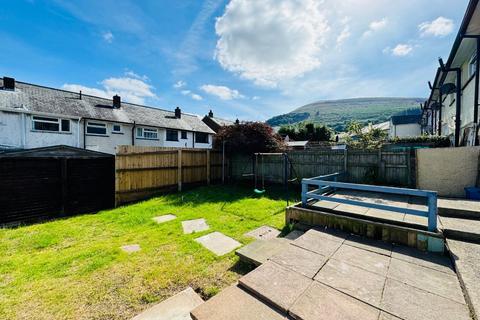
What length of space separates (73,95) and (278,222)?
20.1m

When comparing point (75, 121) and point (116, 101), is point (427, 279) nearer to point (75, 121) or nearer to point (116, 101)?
point (75, 121)

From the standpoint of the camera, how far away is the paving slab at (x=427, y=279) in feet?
6.59

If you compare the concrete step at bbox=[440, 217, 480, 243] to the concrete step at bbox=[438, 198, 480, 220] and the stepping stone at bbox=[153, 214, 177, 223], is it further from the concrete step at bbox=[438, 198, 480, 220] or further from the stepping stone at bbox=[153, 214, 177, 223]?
the stepping stone at bbox=[153, 214, 177, 223]

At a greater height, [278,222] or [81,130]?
[81,130]

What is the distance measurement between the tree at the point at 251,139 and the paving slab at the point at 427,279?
26.7 ft

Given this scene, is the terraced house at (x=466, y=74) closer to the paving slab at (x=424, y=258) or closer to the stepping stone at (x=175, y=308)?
the paving slab at (x=424, y=258)

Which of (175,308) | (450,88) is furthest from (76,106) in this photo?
(450,88)

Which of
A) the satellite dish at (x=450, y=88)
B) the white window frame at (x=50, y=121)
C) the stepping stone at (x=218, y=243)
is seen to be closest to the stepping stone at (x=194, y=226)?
the stepping stone at (x=218, y=243)

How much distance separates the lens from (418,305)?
6.07 ft

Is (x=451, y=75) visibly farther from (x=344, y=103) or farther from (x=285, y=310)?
(x=344, y=103)

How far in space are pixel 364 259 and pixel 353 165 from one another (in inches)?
228

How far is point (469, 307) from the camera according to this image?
5.85 ft

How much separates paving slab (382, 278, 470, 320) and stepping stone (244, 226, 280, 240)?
7.77 feet

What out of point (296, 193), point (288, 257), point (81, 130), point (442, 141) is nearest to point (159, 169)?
point (296, 193)
